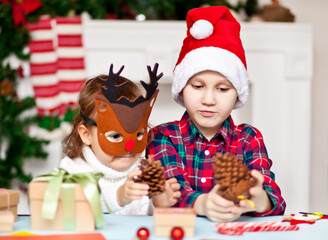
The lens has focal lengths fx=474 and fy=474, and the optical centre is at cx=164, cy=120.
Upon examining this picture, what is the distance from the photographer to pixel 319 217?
3.43 ft

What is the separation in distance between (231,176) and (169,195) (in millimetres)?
196

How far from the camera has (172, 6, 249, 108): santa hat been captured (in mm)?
1220

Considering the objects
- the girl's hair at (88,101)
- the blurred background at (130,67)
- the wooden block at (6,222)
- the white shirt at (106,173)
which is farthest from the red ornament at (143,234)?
the blurred background at (130,67)

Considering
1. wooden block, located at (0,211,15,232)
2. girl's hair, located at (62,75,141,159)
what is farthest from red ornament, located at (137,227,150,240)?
girl's hair, located at (62,75,141,159)

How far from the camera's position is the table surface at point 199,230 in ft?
2.89

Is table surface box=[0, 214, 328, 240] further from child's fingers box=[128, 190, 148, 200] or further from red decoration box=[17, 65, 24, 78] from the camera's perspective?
red decoration box=[17, 65, 24, 78]

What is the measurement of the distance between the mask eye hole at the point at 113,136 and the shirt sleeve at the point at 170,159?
16cm

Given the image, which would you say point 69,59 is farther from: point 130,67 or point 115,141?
point 115,141

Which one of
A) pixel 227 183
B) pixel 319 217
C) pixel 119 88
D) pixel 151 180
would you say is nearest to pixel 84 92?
pixel 119 88

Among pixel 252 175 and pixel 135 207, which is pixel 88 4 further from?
pixel 252 175

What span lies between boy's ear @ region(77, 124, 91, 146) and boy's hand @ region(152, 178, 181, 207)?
0.30 meters

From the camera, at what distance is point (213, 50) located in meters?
1.24

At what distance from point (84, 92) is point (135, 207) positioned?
1.14 feet

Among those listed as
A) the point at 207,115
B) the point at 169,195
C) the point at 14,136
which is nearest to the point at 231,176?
the point at 169,195
